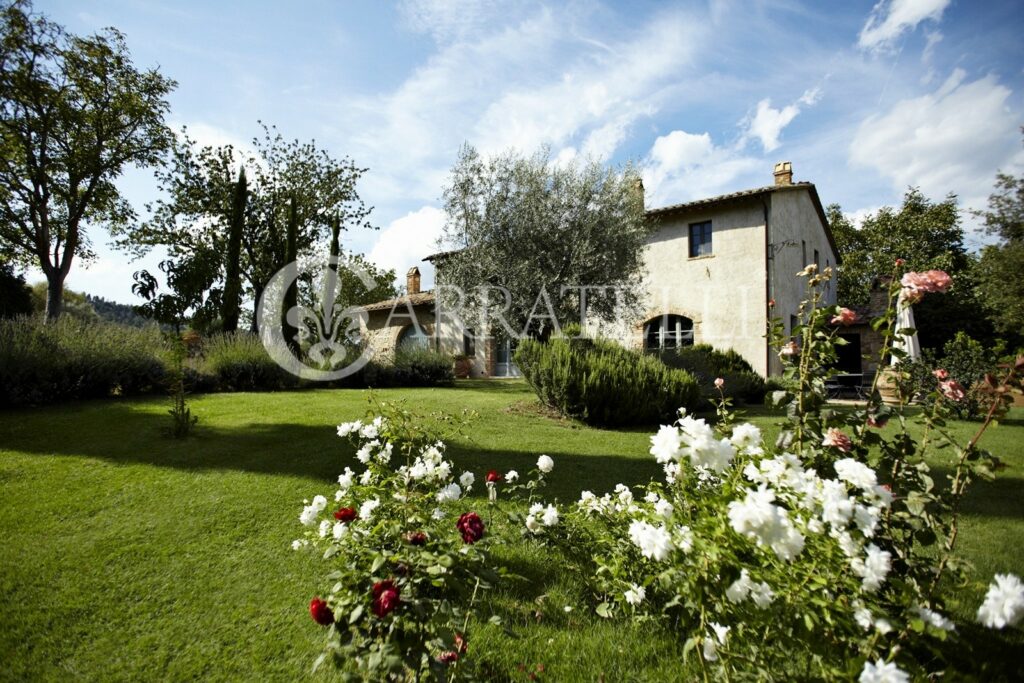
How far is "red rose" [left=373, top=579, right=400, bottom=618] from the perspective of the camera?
125cm

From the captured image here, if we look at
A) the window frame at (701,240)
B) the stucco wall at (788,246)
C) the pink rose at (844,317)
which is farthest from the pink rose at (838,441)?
the window frame at (701,240)

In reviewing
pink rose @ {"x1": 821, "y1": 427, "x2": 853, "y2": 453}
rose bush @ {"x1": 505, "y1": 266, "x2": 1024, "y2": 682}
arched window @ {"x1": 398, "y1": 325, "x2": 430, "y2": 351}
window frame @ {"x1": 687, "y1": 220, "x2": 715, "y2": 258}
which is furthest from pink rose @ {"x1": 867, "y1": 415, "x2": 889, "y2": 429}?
arched window @ {"x1": 398, "y1": 325, "x2": 430, "y2": 351}

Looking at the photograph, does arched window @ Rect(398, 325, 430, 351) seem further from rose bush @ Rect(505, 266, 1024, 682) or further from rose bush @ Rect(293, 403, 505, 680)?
rose bush @ Rect(505, 266, 1024, 682)

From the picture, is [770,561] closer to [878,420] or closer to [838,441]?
[838,441]

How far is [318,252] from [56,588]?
21.8 m

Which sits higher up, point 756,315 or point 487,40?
point 487,40

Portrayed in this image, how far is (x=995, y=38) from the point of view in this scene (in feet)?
23.2

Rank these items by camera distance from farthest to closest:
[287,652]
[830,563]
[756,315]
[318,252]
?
[318,252] < [756,315] < [287,652] < [830,563]

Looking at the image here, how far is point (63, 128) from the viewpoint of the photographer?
1461 cm

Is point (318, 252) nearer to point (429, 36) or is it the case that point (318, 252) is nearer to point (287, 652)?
point (429, 36)

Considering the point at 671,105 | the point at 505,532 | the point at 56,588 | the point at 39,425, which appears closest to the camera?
the point at 56,588

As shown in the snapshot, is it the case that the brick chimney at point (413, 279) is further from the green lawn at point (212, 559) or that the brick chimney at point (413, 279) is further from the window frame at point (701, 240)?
the green lawn at point (212, 559)

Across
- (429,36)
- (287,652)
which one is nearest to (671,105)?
(429,36)

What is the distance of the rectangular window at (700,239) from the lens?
51.4ft
